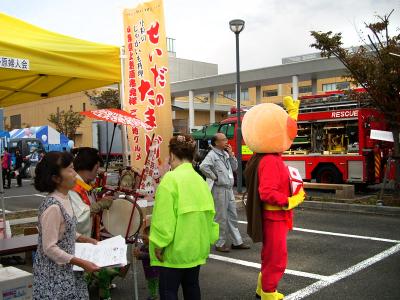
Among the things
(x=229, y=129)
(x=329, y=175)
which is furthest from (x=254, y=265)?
(x=229, y=129)

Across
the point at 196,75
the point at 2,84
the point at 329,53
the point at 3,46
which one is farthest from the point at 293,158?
the point at 196,75

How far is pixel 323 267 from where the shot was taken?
580cm

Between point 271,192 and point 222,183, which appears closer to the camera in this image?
point 271,192

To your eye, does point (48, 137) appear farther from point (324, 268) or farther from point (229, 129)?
point (324, 268)

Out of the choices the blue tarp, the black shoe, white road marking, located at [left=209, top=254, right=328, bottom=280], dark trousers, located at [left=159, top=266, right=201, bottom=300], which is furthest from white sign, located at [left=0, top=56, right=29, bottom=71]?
the blue tarp

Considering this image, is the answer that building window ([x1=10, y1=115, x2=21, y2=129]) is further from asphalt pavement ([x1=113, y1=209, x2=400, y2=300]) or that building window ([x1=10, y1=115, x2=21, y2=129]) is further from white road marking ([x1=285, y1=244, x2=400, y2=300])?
white road marking ([x1=285, y1=244, x2=400, y2=300])

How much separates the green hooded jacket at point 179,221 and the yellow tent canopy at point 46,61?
2.15 metres

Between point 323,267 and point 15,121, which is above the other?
point 15,121

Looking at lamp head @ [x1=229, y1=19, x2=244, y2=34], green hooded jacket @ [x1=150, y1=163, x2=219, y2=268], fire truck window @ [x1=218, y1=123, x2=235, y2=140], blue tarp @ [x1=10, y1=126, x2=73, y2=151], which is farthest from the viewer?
blue tarp @ [x1=10, y1=126, x2=73, y2=151]

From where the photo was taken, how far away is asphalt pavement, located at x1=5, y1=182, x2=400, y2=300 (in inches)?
193

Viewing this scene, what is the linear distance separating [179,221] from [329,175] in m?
11.6

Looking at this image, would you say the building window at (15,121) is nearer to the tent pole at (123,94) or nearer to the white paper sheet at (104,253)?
the tent pole at (123,94)

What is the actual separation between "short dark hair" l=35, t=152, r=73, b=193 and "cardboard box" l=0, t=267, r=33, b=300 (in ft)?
3.95

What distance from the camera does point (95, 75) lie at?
16.5 feet
